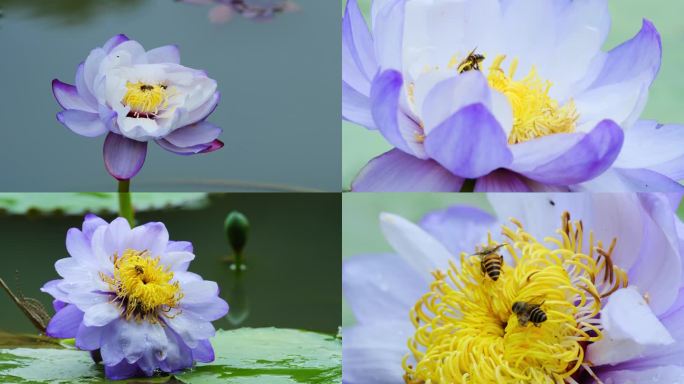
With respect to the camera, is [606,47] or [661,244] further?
[606,47]

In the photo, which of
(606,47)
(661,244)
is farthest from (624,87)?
(661,244)

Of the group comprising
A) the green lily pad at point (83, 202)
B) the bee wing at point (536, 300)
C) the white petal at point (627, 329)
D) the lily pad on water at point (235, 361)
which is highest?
the green lily pad at point (83, 202)

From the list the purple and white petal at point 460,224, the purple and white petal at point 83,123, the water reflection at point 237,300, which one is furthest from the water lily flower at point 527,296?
the purple and white petal at point 83,123

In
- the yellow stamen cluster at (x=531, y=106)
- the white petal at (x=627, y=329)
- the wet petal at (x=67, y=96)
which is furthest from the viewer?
the wet petal at (x=67, y=96)

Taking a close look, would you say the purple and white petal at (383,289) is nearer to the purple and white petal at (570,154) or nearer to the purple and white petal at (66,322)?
the purple and white petal at (570,154)

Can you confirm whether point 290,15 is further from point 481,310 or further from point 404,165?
point 481,310

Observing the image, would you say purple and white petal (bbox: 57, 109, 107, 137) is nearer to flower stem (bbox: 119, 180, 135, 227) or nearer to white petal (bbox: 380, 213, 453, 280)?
flower stem (bbox: 119, 180, 135, 227)

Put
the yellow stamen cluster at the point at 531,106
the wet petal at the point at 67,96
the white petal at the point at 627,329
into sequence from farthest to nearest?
the wet petal at the point at 67,96 → the yellow stamen cluster at the point at 531,106 → the white petal at the point at 627,329

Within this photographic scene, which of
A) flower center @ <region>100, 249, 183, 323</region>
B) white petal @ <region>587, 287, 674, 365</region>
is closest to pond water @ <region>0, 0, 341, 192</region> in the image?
flower center @ <region>100, 249, 183, 323</region>

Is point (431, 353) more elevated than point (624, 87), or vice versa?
point (624, 87)
